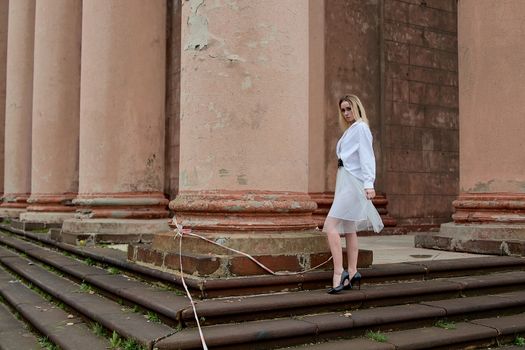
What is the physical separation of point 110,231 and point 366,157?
553cm

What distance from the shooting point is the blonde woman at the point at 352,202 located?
205 inches

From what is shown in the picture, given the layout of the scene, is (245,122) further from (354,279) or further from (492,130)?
(492,130)

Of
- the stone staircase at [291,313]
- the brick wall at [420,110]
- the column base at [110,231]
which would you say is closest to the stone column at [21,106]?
the column base at [110,231]

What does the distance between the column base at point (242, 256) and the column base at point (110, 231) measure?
3.58 metres

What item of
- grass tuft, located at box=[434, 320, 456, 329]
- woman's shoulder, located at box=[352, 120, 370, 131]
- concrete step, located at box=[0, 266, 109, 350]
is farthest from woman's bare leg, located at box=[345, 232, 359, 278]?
concrete step, located at box=[0, 266, 109, 350]

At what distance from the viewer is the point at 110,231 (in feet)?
31.2

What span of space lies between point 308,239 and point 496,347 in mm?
1874

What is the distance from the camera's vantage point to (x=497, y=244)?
7461mm

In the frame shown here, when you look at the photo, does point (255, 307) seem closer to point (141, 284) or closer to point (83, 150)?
point (141, 284)

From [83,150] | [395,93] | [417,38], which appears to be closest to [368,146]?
[83,150]

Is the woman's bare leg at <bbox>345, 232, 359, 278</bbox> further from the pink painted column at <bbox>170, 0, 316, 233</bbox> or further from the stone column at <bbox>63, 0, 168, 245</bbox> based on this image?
the stone column at <bbox>63, 0, 168, 245</bbox>

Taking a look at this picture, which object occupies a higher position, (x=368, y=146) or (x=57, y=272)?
(x=368, y=146)

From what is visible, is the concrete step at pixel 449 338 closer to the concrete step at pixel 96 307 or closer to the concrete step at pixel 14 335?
the concrete step at pixel 96 307

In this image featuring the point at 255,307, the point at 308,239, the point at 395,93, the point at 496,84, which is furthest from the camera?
the point at 395,93
